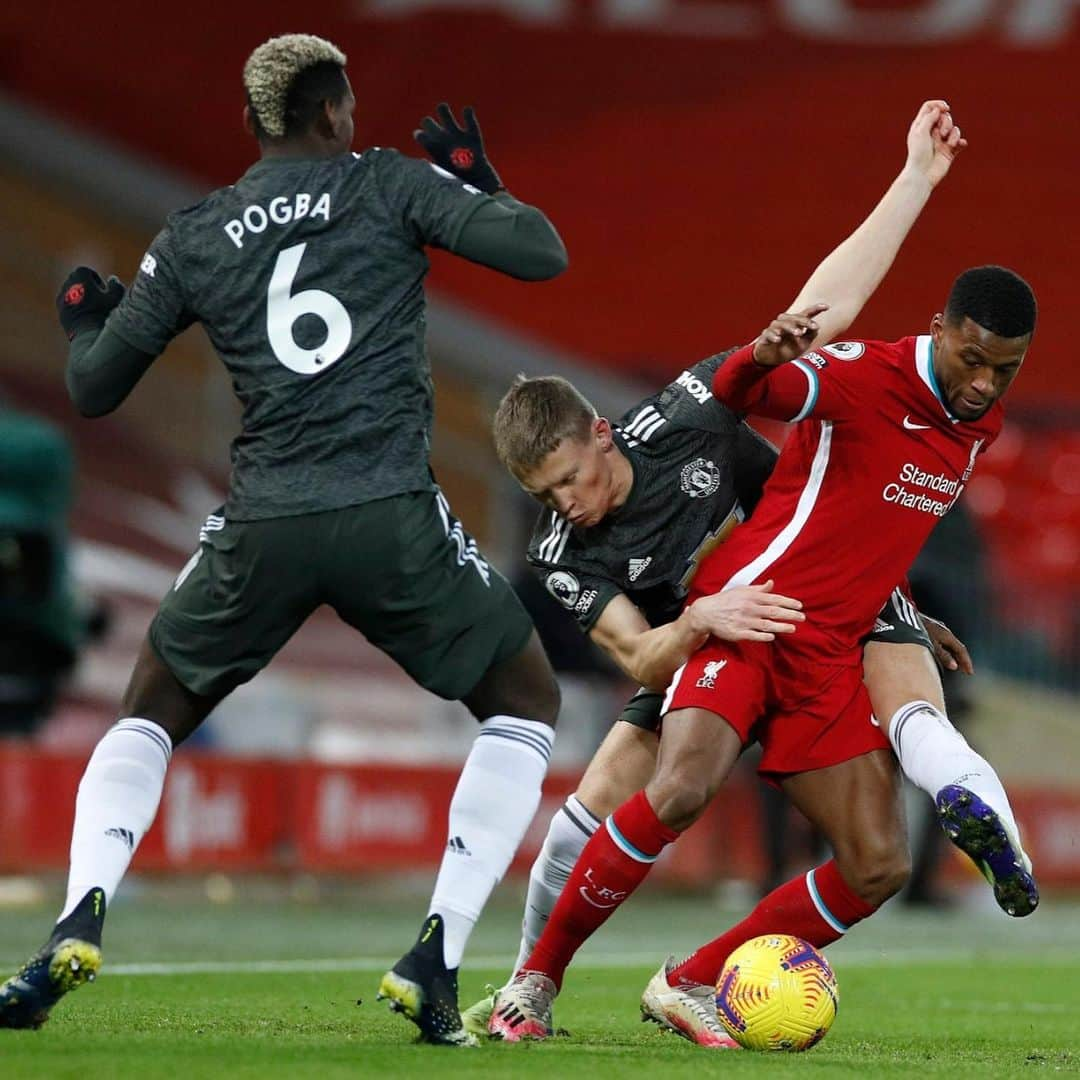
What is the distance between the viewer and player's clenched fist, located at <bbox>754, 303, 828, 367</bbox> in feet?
16.6

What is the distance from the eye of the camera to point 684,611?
5.48 m

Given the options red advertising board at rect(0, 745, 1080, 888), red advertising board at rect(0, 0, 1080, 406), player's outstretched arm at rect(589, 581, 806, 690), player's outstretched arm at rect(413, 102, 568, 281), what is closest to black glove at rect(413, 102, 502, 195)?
player's outstretched arm at rect(413, 102, 568, 281)

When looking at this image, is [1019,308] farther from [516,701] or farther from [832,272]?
[516,701]

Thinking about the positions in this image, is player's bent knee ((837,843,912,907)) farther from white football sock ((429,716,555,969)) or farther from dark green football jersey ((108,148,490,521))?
dark green football jersey ((108,148,490,521))

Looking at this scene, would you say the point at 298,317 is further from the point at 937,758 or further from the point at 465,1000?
the point at 465,1000

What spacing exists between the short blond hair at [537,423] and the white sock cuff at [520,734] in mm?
656

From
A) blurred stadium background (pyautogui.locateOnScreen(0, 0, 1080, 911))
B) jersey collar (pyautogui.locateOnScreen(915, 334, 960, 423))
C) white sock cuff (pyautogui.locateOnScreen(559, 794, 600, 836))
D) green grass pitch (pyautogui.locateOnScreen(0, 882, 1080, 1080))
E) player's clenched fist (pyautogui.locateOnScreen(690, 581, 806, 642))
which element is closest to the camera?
green grass pitch (pyautogui.locateOnScreen(0, 882, 1080, 1080))

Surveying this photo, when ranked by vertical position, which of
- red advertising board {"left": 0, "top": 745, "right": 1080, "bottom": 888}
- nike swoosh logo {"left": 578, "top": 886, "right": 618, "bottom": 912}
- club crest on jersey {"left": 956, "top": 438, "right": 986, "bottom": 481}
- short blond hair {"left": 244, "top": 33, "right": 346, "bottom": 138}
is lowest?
red advertising board {"left": 0, "top": 745, "right": 1080, "bottom": 888}

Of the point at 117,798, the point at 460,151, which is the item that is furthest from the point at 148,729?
the point at 460,151

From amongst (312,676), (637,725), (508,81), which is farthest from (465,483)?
(637,725)

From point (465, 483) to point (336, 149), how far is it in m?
12.2

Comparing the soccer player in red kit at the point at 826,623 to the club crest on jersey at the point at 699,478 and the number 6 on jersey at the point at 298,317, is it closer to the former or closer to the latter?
the club crest on jersey at the point at 699,478

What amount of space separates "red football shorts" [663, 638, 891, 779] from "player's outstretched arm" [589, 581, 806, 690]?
6 centimetres

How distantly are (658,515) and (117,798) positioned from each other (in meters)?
1.57
